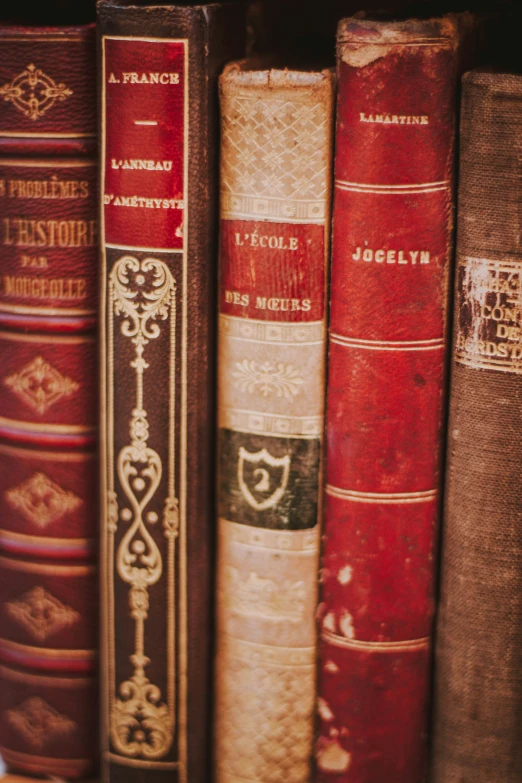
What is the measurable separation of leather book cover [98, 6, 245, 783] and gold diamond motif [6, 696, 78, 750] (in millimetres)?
43

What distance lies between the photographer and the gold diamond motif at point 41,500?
0.79 meters

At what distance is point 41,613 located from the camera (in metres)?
0.81

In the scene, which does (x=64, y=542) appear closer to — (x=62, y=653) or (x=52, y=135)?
(x=62, y=653)

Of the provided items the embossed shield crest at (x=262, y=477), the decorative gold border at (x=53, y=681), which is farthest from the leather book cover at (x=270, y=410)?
the decorative gold border at (x=53, y=681)

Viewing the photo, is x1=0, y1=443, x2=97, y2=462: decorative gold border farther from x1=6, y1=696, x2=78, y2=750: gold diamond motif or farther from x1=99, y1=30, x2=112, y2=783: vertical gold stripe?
x1=6, y1=696, x2=78, y2=750: gold diamond motif

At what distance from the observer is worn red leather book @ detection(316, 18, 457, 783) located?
654 millimetres

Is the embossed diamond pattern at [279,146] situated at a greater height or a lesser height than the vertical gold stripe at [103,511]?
greater

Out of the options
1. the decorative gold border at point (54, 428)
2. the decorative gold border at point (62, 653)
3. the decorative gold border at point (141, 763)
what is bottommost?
the decorative gold border at point (141, 763)

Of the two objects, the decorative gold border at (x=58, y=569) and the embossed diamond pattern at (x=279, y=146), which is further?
the decorative gold border at (x=58, y=569)

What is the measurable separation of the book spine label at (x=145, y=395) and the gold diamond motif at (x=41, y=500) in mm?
40

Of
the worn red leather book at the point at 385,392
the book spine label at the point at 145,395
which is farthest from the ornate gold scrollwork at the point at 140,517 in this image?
the worn red leather book at the point at 385,392

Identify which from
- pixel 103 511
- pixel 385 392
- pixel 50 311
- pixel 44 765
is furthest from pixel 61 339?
pixel 44 765

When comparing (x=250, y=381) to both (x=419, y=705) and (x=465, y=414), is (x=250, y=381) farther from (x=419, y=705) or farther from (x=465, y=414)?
(x=419, y=705)

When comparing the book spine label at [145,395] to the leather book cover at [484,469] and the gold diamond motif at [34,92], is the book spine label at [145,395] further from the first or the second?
the leather book cover at [484,469]
